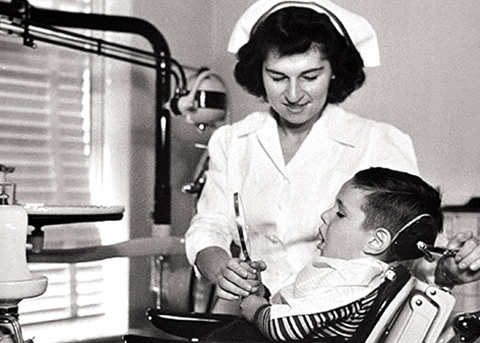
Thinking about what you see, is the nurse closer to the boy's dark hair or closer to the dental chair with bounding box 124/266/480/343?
the boy's dark hair

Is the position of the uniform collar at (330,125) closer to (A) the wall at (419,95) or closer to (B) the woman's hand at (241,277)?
(B) the woman's hand at (241,277)

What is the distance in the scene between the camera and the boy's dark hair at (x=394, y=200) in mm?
1524

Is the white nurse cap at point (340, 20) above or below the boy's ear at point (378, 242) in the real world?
above

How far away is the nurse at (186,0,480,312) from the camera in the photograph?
181 centimetres

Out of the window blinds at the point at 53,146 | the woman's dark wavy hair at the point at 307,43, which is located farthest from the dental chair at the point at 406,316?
the window blinds at the point at 53,146

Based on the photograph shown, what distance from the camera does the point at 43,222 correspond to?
6.53 ft

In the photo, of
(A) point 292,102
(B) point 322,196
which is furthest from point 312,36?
(B) point 322,196

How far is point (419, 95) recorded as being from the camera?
9.11 ft

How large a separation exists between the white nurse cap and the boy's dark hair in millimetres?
412

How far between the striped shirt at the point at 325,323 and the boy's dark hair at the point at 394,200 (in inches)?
7.6

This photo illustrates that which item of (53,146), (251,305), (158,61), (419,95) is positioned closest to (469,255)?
(251,305)

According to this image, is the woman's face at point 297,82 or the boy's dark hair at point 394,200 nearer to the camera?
the boy's dark hair at point 394,200

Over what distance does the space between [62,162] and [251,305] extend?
1.71m

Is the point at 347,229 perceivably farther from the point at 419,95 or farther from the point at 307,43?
the point at 419,95
